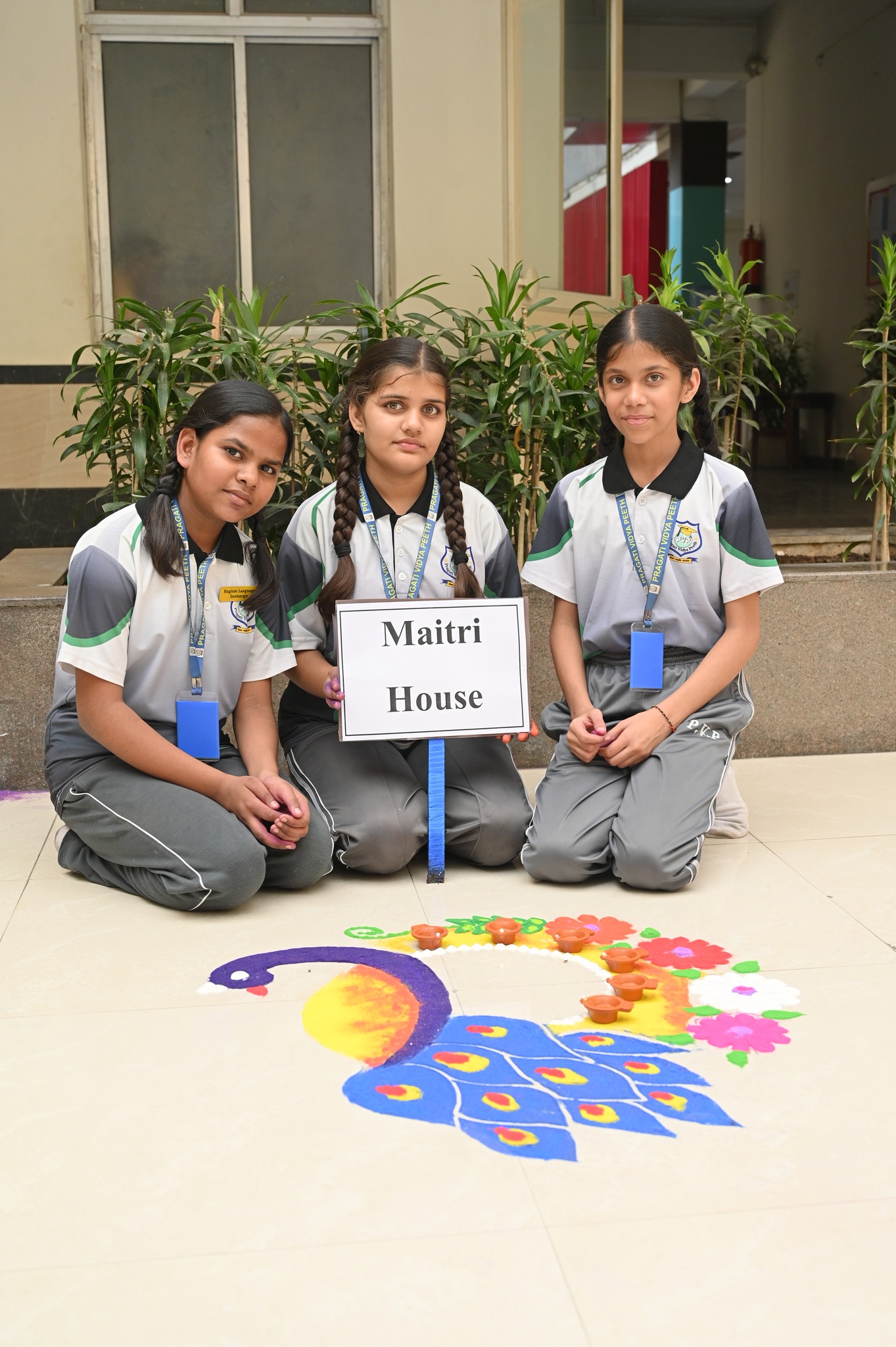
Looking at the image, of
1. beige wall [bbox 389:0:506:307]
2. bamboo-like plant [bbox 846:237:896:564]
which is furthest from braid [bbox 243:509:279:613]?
beige wall [bbox 389:0:506:307]

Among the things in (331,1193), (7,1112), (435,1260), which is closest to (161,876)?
(7,1112)

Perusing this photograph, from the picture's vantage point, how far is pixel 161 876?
239cm

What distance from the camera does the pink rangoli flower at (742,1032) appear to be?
72.0 inches

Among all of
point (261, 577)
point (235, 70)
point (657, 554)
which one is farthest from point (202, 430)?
point (235, 70)

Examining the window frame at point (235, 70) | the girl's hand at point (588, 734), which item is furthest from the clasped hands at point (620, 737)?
the window frame at point (235, 70)

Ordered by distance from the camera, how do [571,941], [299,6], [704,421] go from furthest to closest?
[299,6]
[704,421]
[571,941]

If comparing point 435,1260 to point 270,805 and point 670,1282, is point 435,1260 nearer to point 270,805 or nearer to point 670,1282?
point 670,1282

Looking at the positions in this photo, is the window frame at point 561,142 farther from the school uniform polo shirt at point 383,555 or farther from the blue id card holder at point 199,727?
the blue id card holder at point 199,727

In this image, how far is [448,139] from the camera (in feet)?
14.9

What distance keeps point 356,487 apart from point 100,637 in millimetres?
631

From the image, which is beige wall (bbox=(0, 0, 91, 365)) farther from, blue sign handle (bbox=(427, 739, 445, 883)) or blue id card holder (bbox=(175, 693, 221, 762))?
blue sign handle (bbox=(427, 739, 445, 883))

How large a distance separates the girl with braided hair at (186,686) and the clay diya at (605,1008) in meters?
0.70

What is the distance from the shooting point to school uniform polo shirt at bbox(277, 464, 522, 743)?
2672 mm

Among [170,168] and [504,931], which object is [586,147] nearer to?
[170,168]
